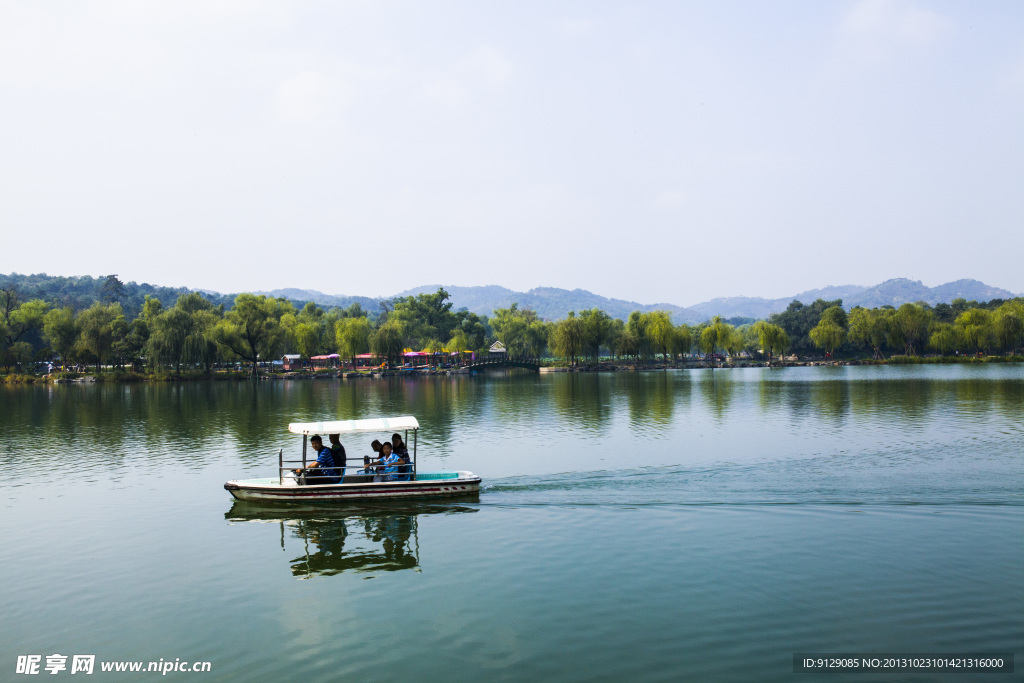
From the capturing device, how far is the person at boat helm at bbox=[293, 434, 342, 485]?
20.0 meters

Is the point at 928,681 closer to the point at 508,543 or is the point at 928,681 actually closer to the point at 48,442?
the point at 508,543

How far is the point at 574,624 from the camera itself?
453 inches

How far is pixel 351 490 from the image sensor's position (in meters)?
20.2

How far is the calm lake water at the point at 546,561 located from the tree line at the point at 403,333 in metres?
Result: 73.5

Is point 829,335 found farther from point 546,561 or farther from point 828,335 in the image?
point 546,561

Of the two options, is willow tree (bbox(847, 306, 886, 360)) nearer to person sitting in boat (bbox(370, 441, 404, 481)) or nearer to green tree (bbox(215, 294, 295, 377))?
green tree (bbox(215, 294, 295, 377))

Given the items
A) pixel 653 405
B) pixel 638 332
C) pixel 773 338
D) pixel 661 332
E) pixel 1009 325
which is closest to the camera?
pixel 653 405

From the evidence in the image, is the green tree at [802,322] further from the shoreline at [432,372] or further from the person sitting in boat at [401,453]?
the person sitting in boat at [401,453]

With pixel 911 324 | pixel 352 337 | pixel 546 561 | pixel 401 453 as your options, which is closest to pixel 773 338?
pixel 911 324

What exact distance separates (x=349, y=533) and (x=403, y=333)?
14199 cm

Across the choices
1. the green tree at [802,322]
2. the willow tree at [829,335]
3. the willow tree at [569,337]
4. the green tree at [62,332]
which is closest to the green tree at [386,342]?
the willow tree at [569,337]

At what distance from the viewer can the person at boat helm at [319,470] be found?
65.7 feet

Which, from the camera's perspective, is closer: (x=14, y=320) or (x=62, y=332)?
(x=62, y=332)

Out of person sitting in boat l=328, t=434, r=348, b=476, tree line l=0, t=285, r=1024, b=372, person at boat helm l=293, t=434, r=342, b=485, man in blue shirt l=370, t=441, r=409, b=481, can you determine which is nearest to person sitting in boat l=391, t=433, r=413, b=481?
man in blue shirt l=370, t=441, r=409, b=481
